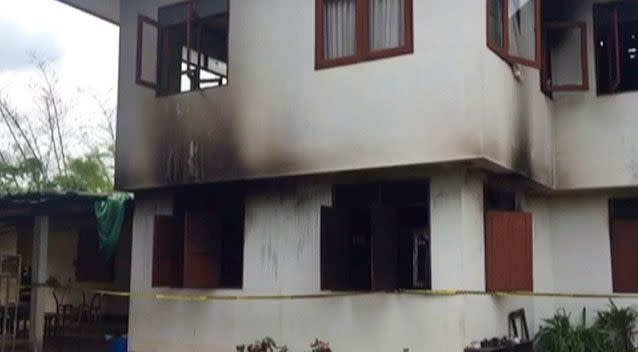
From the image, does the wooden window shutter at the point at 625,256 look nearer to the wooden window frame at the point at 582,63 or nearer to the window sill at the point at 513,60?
the wooden window frame at the point at 582,63

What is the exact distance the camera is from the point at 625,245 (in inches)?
404

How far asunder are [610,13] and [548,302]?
4.34m

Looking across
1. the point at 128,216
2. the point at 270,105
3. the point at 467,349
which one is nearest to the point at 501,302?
Answer: the point at 467,349

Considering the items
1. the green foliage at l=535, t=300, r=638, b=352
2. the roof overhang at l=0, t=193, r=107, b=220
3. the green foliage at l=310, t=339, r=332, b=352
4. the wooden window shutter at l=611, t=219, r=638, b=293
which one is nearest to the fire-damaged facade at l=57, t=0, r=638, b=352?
the wooden window shutter at l=611, t=219, r=638, b=293

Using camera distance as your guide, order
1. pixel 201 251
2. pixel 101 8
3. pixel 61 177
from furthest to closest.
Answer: pixel 61 177 → pixel 101 8 → pixel 201 251

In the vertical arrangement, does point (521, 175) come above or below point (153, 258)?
above

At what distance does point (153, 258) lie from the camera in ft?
34.0

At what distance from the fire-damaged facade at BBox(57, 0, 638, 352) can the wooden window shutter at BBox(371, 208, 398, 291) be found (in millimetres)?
24

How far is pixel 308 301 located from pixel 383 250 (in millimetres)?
1333

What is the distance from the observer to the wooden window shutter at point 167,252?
10359 mm

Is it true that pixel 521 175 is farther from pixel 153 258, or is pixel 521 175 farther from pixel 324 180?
pixel 153 258

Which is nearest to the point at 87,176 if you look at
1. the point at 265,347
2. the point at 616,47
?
the point at 265,347

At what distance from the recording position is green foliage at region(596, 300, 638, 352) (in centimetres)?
985

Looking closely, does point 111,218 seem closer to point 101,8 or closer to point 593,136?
point 101,8
